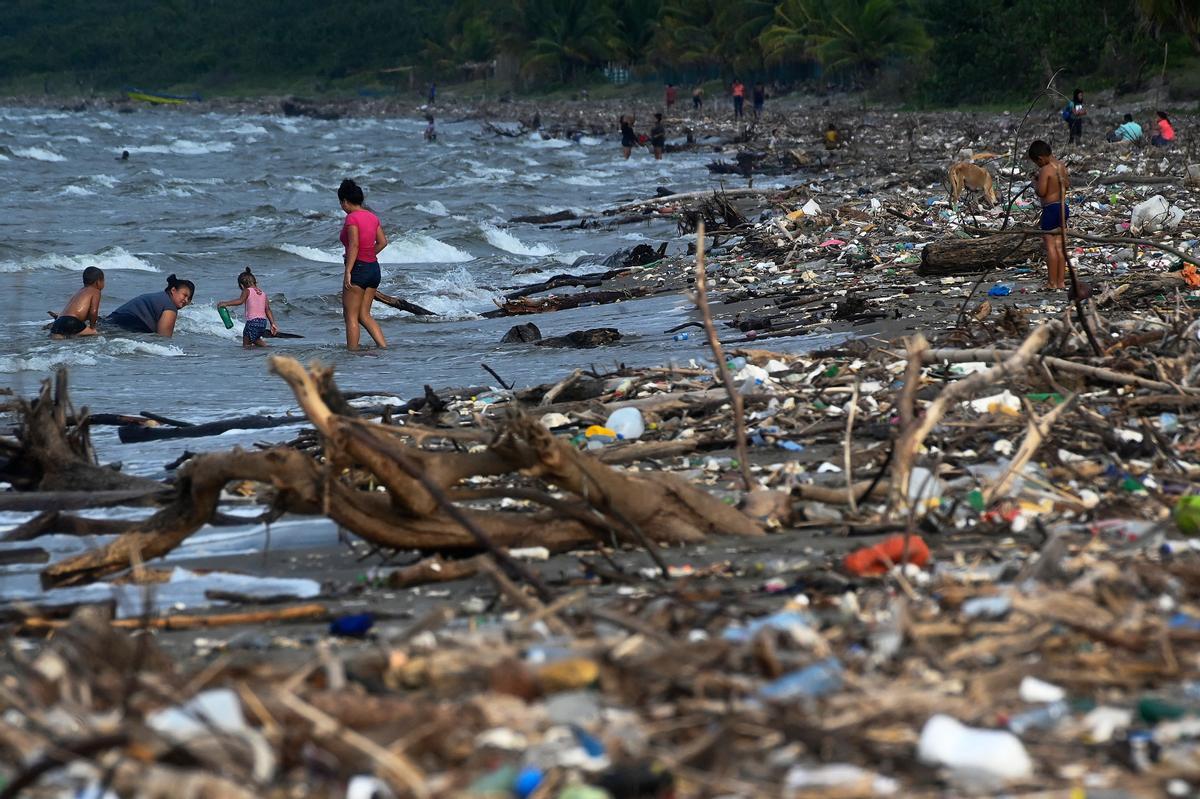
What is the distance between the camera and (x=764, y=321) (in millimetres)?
8781

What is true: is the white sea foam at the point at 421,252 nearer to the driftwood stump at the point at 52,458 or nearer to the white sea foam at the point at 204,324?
the white sea foam at the point at 204,324

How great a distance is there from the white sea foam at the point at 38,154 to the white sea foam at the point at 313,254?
25073 millimetres

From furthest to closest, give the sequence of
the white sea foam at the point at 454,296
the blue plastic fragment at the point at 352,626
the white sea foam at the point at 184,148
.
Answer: the white sea foam at the point at 184,148, the white sea foam at the point at 454,296, the blue plastic fragment at the point at 352,626

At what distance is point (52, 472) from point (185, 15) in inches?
4604

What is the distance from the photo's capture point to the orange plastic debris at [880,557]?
3402 mm

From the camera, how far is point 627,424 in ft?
18.0

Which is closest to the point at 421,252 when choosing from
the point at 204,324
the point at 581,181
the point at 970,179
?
the point at 204,324

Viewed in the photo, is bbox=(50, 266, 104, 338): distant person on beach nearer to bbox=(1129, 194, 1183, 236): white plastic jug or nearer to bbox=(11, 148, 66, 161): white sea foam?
bbox=(1129, 194, 1183, 236): white plastic jug

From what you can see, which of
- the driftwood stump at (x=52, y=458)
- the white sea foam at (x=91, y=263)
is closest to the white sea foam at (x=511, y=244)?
the white sea foam at (x=91, y=263)

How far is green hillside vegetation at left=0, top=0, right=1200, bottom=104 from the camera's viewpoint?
38.3 m

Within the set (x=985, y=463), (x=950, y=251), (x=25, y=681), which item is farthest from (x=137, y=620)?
(x=950, y=251)

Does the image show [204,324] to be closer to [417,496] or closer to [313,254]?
[313,254]

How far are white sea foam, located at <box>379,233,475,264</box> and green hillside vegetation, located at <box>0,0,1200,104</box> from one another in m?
8.70

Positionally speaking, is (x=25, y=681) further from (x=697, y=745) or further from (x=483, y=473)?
(x=483, y=473)
